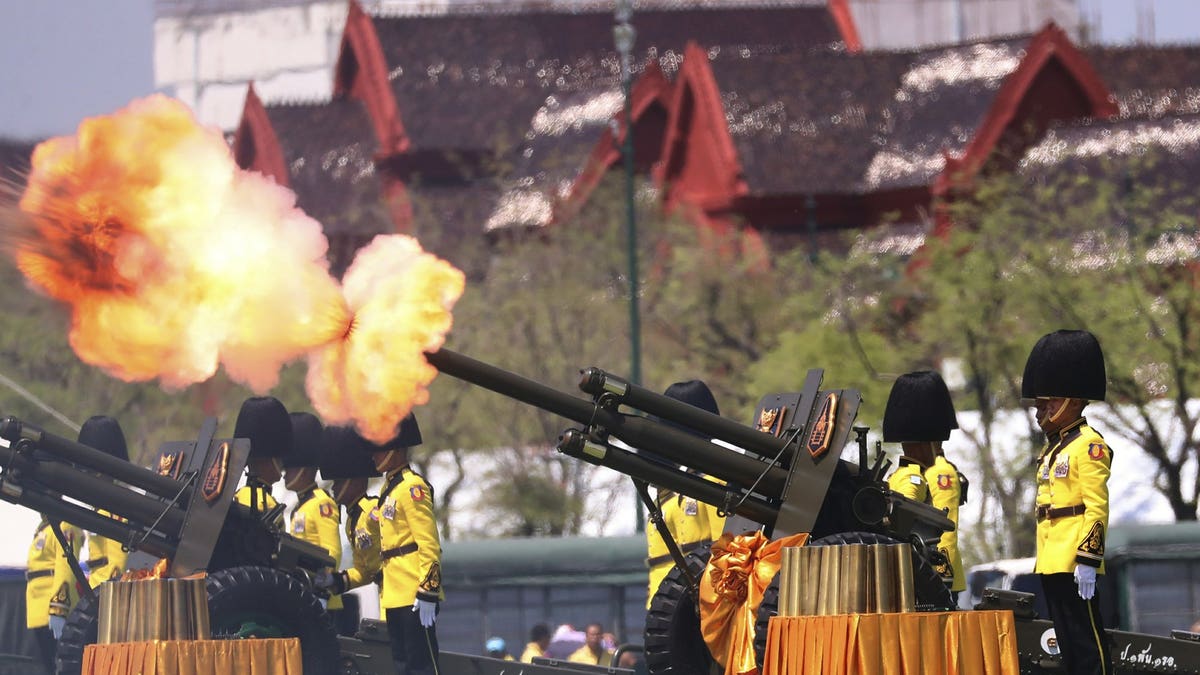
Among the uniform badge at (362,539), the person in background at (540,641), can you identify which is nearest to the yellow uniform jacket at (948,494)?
the uniform badge at (362,539)

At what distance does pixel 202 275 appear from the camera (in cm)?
1430

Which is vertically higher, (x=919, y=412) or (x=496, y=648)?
(x=919, y=412)

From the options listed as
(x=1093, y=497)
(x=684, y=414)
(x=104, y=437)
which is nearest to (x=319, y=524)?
(x=104, y=437)

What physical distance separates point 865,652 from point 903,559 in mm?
624

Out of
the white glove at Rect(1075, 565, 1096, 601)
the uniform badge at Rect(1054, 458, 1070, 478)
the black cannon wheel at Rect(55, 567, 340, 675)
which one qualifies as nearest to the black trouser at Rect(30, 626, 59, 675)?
the black cannon wheel at Rect(55, 567, 340, 675)

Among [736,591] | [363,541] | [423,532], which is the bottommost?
[736,591]

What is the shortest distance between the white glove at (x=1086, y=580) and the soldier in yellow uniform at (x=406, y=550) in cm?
523

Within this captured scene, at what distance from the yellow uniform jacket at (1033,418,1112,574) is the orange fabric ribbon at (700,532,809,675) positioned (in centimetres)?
142

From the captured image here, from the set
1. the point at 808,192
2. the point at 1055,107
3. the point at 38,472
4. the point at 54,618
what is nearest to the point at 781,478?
the point at 38,472

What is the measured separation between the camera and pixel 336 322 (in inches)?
547

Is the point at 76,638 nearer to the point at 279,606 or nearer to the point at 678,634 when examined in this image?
the point at 279,606

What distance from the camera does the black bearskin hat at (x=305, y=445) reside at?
18469mm

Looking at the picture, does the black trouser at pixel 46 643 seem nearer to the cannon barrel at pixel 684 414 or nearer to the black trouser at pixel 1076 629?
the cannon barrel at pixel 684 414

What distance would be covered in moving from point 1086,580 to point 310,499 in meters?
7.89
